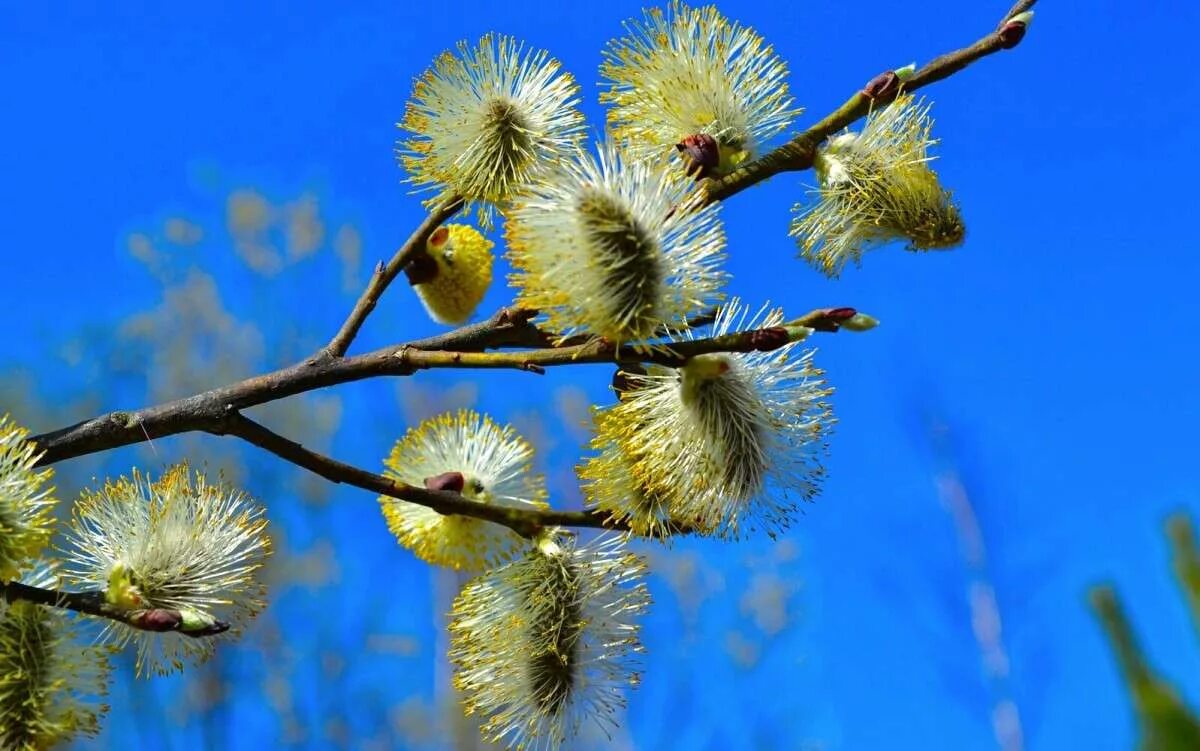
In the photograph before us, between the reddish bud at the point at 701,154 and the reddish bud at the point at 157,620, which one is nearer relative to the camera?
the reddish bud at the point at 157,620

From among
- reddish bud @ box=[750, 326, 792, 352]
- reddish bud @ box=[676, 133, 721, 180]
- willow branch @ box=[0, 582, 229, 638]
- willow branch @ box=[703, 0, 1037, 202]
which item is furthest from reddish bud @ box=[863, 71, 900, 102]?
willow branch @ box=[0, 582, 229, 638]

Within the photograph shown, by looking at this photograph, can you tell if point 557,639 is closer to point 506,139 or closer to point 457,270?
point 457,270

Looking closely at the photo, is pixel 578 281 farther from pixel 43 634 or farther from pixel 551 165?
pixel 43 634

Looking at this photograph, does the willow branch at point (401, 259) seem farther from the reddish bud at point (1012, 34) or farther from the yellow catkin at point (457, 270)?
the reddish bud at point (1012, 34)

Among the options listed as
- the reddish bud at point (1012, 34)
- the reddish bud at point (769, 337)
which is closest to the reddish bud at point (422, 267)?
the reddish bud at point (769, 337)

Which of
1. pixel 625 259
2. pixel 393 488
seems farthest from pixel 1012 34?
pixel 393 488

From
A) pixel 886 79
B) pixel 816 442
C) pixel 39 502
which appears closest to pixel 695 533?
pixel 816 442
